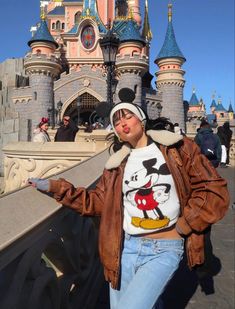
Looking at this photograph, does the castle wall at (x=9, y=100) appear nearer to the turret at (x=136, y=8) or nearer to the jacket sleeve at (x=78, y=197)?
the turret at (x=136, y=8)

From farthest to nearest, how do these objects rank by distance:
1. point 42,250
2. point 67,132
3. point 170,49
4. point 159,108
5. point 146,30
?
1. point 146,30
2. point 170,49
3. point 159,108
4. point 67,132
5. point 42,250

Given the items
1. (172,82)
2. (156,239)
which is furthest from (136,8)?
(156,239)

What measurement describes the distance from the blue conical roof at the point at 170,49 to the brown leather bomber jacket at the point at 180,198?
30932mm

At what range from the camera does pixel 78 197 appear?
79.4 inches

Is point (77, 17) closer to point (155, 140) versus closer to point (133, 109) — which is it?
point (133, 109)

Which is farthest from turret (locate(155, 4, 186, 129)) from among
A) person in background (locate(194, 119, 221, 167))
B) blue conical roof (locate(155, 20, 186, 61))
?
person in background (locate(194, 119, 221, 167))

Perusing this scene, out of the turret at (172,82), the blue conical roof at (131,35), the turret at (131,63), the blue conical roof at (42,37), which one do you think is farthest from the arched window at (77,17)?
the turret at (172,82)

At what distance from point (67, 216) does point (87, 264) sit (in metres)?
0.56

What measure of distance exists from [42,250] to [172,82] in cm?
3063

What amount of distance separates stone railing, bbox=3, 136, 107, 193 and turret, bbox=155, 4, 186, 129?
83.1 feet

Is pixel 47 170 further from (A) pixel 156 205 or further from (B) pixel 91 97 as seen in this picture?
(B) pixel 91 97

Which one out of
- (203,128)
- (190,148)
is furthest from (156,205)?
(203,128)

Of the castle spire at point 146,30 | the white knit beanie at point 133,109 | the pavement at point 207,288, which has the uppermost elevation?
the castle spire at point 146,30

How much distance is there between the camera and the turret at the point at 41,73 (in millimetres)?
29422
